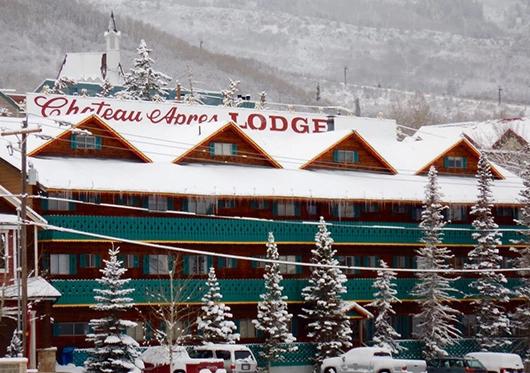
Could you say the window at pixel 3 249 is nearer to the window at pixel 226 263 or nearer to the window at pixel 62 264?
the window at pixel 62 264

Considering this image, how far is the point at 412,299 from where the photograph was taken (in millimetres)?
76812

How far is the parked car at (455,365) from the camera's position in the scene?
220 ft

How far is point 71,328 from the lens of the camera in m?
66.8

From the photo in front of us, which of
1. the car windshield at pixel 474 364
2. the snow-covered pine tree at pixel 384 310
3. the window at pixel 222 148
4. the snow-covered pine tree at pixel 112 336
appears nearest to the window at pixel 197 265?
the window at pixel 222 148

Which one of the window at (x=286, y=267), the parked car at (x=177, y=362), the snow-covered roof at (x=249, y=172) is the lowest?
the parked car at (x=177, y=362)

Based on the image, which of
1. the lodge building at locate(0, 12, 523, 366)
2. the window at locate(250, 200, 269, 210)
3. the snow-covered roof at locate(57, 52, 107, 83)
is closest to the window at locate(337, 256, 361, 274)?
the lodge building at locate(0, 12, 523, 366)

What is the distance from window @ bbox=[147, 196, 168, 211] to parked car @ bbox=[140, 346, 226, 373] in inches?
357

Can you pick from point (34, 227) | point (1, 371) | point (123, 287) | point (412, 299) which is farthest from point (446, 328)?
point (1, 371)

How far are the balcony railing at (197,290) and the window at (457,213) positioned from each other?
14.2 feet

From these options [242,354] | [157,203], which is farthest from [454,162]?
[242,354]

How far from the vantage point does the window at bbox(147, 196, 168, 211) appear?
7031 centimetres

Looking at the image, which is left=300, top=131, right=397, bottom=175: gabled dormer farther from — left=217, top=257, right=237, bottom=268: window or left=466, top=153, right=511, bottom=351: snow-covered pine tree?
left=217, top=257, right=237, bottom=268: window

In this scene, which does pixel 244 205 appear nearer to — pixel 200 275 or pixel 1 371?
pixel 200 275

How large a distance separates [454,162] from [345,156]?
770 cm
